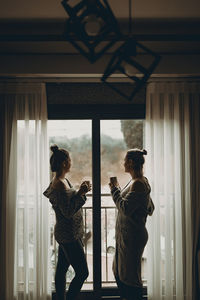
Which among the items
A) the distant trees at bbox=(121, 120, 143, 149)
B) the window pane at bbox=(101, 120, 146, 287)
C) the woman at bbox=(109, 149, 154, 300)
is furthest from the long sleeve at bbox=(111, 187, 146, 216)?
the distant trees at bbox=(121, 120, 143, 149)

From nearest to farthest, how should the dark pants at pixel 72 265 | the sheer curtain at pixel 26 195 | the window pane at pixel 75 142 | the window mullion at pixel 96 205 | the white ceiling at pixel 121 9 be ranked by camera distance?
1. the white ceiling at pixel 121 9
2. the dark pants at pixel 72 265
3. the sheer curtain at pixel 26 195
4. the window mullion at pixel 96 205
5. the window pane at pixel 75 142

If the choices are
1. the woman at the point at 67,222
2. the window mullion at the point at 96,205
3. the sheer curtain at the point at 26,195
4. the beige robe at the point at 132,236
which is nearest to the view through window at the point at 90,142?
the window mullion at the point at 96,205

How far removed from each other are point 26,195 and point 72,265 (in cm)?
84

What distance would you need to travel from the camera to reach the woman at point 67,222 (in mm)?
2846

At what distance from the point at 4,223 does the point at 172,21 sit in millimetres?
2547

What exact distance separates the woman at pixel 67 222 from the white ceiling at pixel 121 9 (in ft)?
3.89

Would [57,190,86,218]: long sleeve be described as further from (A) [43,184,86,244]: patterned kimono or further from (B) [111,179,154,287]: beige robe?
(B) [111,179,154,287]: beige robe

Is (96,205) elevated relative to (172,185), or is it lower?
lower

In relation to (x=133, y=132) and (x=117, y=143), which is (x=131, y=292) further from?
(x=133, y=132)

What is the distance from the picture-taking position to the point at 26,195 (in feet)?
10.6

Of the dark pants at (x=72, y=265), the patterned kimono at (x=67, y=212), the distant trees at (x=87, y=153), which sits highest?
the distant trees at (x=87, y=153)

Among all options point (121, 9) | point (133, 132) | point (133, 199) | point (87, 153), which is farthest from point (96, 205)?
point (121, 9)

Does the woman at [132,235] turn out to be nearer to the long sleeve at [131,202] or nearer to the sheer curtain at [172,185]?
the long sleeve at [131,202]

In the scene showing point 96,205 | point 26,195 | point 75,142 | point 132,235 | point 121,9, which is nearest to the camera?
point 121,9
